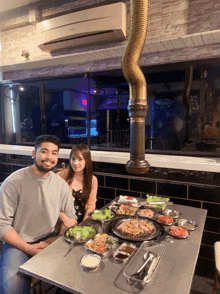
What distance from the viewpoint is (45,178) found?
1.82m

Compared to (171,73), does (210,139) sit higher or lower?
lower

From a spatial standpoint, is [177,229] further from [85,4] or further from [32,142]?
[32,142]

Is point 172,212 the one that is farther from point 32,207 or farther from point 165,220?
point 32,207

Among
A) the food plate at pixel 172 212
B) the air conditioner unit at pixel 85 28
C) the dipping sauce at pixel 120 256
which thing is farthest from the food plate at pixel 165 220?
the air conditioner unit at pixel 85 28

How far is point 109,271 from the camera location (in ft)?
3.69

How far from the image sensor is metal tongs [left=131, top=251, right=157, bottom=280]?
1076 mm

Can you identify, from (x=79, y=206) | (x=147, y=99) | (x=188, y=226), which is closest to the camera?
(x=188, y=226)

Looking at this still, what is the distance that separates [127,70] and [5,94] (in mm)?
3830

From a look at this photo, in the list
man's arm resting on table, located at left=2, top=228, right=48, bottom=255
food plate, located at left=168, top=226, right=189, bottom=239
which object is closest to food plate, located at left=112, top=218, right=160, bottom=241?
food plate, located at left=168, top=226, right=189, bottom=239

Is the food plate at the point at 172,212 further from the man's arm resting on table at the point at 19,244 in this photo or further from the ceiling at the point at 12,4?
the ceiling at the point at 12,4

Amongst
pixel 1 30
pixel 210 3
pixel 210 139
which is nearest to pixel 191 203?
pixel 210 139

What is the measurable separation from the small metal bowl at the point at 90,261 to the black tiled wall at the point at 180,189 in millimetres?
1598

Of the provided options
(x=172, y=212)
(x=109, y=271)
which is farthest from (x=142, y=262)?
(x=172, y=212)

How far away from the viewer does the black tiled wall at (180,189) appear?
2369 millimetres
